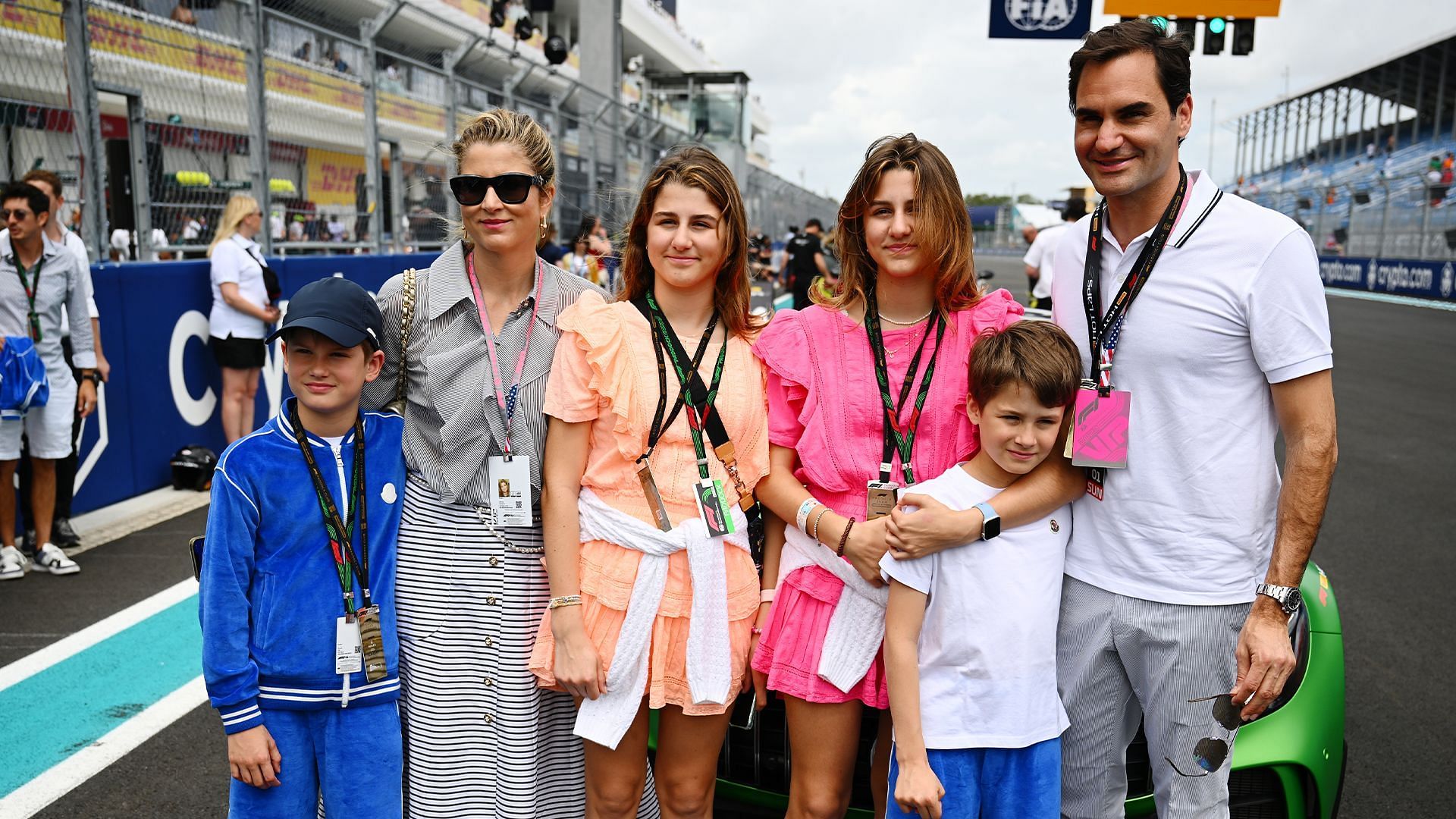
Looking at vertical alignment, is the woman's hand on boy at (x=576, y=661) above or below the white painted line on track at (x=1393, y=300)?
below

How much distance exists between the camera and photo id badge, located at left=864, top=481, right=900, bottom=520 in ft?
7.19

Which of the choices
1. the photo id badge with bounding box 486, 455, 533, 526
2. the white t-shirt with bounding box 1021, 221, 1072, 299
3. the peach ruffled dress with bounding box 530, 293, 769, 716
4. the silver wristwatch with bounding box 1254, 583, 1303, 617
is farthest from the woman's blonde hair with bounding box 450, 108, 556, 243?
the white t-shirt with bounding box 1021, 221, 1072, 299

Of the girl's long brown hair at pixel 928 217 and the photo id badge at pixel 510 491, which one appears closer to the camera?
the girl's long brown hair at pixel 928 217

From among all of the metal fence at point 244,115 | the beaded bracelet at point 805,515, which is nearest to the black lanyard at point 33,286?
the metal fence at point 244,115

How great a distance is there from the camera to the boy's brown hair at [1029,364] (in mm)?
2109

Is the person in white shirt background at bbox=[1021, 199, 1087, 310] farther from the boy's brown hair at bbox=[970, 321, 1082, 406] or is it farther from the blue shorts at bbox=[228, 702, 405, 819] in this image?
the blue shorts at bbox=[228, 702, 405, 819]

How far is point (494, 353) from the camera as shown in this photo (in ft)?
8.09

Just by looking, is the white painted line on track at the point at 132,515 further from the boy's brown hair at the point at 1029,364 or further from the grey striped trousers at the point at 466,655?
the boy's brown hair at the point at 1029,364

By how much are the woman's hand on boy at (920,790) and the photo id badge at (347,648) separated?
121cm

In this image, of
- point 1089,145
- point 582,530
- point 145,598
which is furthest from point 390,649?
point 145,598

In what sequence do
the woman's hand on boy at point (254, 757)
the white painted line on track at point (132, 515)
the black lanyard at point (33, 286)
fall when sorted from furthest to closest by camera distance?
the white painted line on track at point (132, 515) < the black lanyard at point (33, 286) < the woman's hand on boy at point (254, 757)

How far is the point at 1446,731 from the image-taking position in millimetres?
3723

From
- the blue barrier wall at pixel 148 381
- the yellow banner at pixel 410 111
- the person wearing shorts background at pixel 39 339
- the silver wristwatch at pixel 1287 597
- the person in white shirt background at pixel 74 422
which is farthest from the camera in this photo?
the yellow banner at pixel 410 111

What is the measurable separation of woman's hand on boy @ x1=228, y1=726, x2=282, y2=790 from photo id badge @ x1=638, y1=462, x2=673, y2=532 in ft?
3.11
